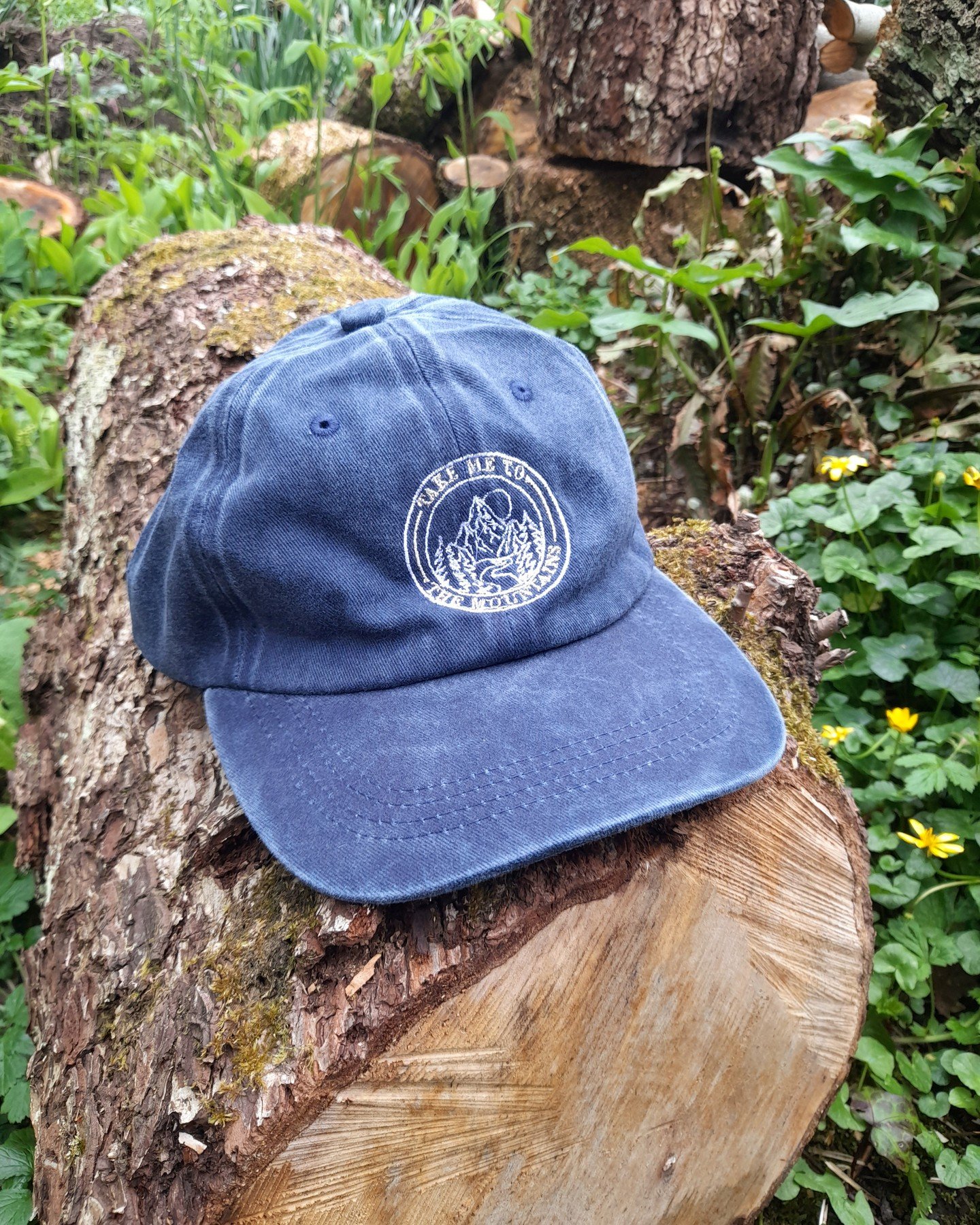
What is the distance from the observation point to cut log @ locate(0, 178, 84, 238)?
3422 millimetres

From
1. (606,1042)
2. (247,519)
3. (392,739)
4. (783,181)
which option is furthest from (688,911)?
(783,181)

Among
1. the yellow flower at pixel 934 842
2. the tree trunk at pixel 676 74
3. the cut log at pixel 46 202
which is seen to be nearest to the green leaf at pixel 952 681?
the yellow flower at pixel 934 842

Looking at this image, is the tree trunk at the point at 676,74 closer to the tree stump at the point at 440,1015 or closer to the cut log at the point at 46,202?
the cut log at the point at 46,202

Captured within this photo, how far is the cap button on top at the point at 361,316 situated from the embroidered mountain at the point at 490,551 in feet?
1.08

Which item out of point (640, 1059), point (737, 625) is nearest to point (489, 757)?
point (640, 1059)

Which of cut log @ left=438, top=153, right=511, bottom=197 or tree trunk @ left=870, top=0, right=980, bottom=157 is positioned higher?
tree trunk @ left=870, top=0, right=980, bottom=157

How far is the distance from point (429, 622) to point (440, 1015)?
0.41 m

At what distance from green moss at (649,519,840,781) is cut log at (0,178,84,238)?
3051 mm

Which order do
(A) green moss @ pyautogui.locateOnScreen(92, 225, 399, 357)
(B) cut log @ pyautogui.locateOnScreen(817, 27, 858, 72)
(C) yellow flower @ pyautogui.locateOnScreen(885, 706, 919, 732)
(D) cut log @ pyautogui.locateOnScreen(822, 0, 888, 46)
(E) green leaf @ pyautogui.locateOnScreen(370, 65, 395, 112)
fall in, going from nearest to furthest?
(C) yellow flower @ pyautogui.locateOnScreen(885, 706, 919, 732), (A) green moss @ pyautogui.locateOnScreen(92, 225, 399, 357), (E) green leaf @ pyautogui.locateOnScreen(370, 65, 395, 112), (D) cut log @ pyautogui.locateOnScreen(822, 0, 888, 46), (B) cut log @ pyautogui.locateOnScreen(817, 27, 858, 72)

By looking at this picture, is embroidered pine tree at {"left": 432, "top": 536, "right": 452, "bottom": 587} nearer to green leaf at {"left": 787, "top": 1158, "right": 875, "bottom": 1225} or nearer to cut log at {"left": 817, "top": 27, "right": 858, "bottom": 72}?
green leaf at {"left": 787, "top": 1158, "right": 875, "bottom": 1225}

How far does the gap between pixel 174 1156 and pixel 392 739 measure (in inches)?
17.0

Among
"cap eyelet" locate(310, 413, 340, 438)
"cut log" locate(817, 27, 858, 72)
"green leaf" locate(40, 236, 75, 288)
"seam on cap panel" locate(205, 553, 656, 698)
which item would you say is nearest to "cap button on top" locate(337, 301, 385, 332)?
"cap eyelet" locate(310, 413, 340, 438)

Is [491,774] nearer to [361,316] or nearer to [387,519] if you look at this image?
[387,519]

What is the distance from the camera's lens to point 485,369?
43.6 inches
